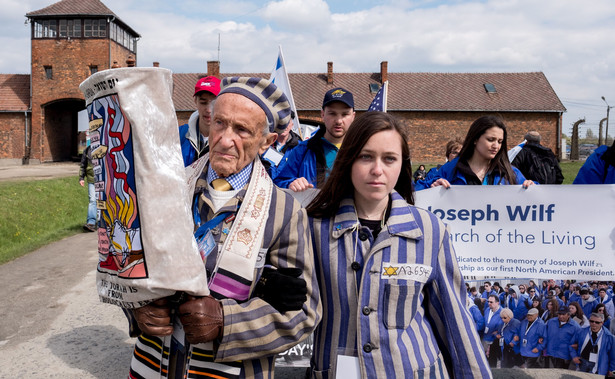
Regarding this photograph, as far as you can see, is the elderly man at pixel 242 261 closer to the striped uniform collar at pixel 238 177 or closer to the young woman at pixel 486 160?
the striped uniform collar at pixel 238 177

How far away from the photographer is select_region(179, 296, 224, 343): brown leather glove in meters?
1.48

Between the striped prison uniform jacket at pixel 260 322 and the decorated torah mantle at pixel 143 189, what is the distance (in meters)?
0.26

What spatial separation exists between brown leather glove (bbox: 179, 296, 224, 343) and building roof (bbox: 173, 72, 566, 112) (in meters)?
38.0

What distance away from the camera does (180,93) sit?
4009cm

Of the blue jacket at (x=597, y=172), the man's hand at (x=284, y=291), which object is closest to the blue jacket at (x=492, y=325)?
the blue jacket at (x=597, y=172)

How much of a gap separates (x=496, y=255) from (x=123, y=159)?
10.5 feet

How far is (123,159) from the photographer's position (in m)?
1.39

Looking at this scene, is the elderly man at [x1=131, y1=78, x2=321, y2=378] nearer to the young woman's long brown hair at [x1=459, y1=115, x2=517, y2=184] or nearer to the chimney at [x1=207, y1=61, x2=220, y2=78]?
the young woman's long brown hair at [x1=459, y1=115, x2=517, y2=184]

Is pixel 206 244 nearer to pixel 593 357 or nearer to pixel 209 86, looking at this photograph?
pixel 209 86

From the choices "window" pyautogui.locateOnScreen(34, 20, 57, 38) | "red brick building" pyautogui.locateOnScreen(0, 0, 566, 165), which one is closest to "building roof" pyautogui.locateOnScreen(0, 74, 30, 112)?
"red brick building" pyautogui.locateOnScreen(0, 0, 566, 165)

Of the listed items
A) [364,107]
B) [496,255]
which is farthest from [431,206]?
[364,107]

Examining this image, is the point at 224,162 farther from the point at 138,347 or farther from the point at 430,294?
the point at 430,294

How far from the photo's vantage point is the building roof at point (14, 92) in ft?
119

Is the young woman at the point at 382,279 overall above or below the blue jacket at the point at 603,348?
above
